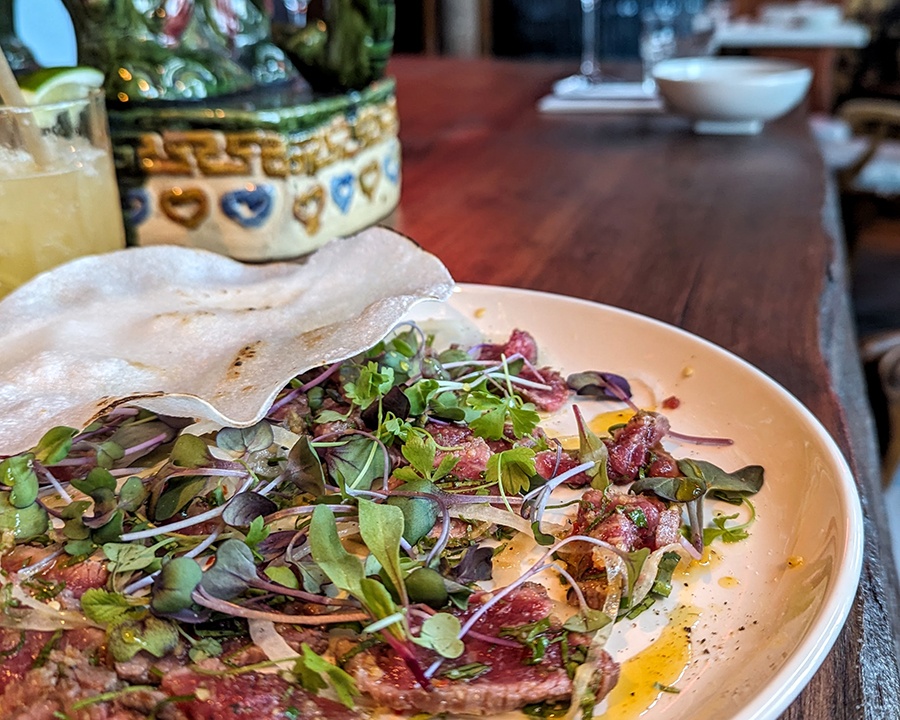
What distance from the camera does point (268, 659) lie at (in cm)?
56

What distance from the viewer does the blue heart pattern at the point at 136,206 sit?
1181 mm

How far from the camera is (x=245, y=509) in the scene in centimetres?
66

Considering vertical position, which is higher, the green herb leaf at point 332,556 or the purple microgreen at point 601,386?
the green herb leaf at point 332,556

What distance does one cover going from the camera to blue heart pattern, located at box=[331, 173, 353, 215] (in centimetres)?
127

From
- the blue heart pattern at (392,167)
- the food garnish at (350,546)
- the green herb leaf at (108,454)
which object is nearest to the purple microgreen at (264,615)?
the food garnish at (350,546)

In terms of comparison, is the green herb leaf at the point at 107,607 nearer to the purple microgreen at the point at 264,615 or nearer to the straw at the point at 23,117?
the purple microgreen at the point at 264,615

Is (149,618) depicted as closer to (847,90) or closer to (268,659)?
(268,659)

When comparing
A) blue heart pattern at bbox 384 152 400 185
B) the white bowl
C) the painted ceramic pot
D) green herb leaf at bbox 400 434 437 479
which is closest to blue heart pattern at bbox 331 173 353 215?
the painted ceramic pot

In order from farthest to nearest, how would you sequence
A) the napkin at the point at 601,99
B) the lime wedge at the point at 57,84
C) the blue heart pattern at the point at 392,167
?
1. the napkin at the point at 601,99
2. the blue heart pattern at the point at 392,167
3. the lime wedge at the point at 57,84

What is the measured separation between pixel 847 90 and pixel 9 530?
5.55 metres

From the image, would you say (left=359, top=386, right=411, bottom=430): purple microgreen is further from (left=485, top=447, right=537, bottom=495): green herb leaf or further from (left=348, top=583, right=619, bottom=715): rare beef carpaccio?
(left=348, top=583, right=619, bottom=715): rare beef carpaccio

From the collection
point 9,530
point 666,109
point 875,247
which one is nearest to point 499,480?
point 9,530

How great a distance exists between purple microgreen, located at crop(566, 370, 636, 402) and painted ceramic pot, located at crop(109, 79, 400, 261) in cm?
55

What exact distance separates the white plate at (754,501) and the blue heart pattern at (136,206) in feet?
1.53
